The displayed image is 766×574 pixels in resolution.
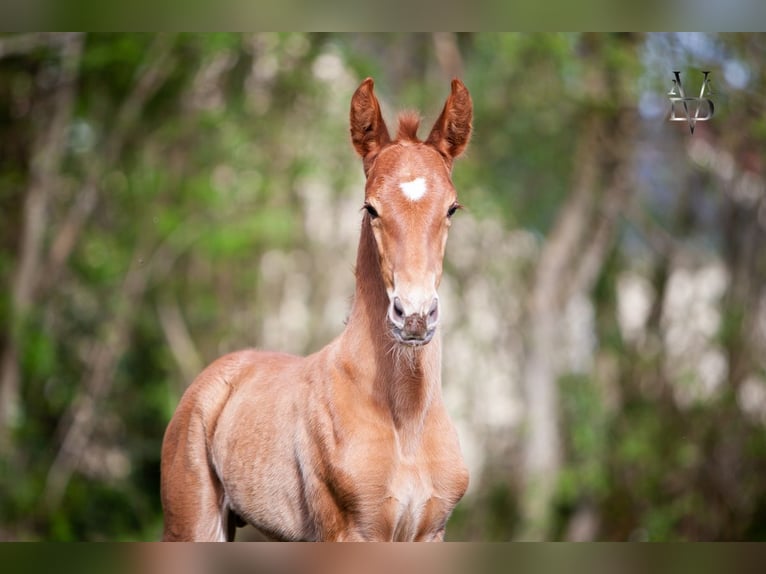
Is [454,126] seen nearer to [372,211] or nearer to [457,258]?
[372,211]

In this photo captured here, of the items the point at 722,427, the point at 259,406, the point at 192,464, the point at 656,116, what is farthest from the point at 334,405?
the point at 656,116

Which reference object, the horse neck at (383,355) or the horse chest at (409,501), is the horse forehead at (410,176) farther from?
the horse chest at (409,501)

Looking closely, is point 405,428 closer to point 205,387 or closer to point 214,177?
point 205,387

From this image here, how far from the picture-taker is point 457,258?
12391mm

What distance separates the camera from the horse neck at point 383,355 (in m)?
3.77

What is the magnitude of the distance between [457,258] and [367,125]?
8.43 meters

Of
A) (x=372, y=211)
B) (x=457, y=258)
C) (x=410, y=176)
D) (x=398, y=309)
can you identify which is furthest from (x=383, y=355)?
(x=457, y=258)

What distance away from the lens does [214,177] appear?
1362 centimetres

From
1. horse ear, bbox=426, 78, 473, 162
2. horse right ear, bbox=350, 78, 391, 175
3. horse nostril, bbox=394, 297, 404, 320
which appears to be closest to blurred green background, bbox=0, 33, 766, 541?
horse ear, bbox=426, 78, 473, 162

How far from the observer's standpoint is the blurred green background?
38.1ft

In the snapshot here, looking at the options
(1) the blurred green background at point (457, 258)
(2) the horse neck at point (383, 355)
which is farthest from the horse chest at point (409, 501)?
(1) the blurred green background at point (457, 258)

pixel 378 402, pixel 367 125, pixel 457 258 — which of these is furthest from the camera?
pixel 457 258

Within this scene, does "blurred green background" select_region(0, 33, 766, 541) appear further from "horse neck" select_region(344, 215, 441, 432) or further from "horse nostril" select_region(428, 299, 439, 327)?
"horse nostril" select_region(428, 299, 439, 327)

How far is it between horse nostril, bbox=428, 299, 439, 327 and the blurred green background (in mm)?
8258
